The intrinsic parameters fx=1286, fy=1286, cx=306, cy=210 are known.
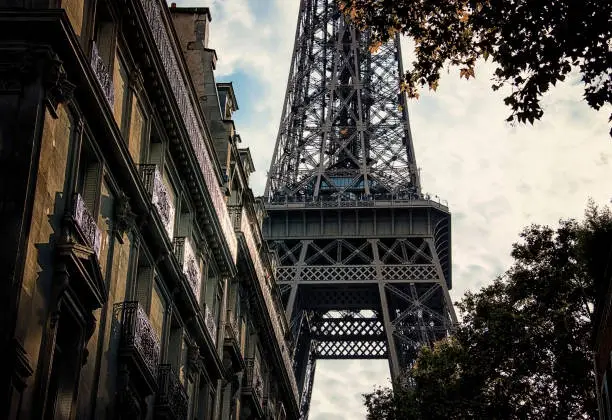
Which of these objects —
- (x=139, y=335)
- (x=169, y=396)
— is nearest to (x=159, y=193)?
(x=139, y=335)

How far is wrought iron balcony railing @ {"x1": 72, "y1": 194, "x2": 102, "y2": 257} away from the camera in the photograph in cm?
2078

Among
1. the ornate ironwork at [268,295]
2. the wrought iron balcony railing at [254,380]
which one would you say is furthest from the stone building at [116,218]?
the ornate ironwork at [268,295]

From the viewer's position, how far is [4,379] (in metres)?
17.1

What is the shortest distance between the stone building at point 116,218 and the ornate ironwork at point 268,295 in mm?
932

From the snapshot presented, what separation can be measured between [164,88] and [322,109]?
73.7 meters

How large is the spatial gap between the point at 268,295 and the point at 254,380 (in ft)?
12.4

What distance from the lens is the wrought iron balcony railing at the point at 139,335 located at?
78.7 feet

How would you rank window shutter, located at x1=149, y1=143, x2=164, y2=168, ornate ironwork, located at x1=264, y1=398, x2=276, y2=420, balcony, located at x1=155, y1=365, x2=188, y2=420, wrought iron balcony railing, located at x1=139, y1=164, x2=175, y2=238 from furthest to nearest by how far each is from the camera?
ornate ironwork, located at x1=264, y1=398, x2=276, y2=420
window shutter, located at x1=149, y1=143, x2=164, y2=168
balcony, located at x1=155, y1=365, x2=188, y2=420
wrought iron balcony railing, located at x1=139, y1=164, x2=175, y2=238

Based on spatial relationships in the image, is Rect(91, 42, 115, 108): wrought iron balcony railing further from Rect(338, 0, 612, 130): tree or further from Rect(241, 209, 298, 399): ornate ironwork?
Rect(241, 209, 298, 399): ornate ironwork

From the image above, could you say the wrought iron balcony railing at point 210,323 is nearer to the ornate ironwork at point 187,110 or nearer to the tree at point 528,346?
the ornate ironwork at point 187,110

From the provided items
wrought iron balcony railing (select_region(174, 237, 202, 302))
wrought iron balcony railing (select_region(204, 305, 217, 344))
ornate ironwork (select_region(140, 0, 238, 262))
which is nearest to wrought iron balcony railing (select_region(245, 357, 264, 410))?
wrought iron balcony railing (select_region(204, 305, 217, 344))

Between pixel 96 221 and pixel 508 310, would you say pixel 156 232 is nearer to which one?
pixel 96 221

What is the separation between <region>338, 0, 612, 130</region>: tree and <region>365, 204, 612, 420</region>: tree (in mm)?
16095

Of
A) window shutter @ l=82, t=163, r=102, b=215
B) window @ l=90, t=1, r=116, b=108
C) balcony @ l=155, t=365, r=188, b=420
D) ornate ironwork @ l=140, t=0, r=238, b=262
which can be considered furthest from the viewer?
ornate ironwork @ l=140, t=0, r=238, b=262
